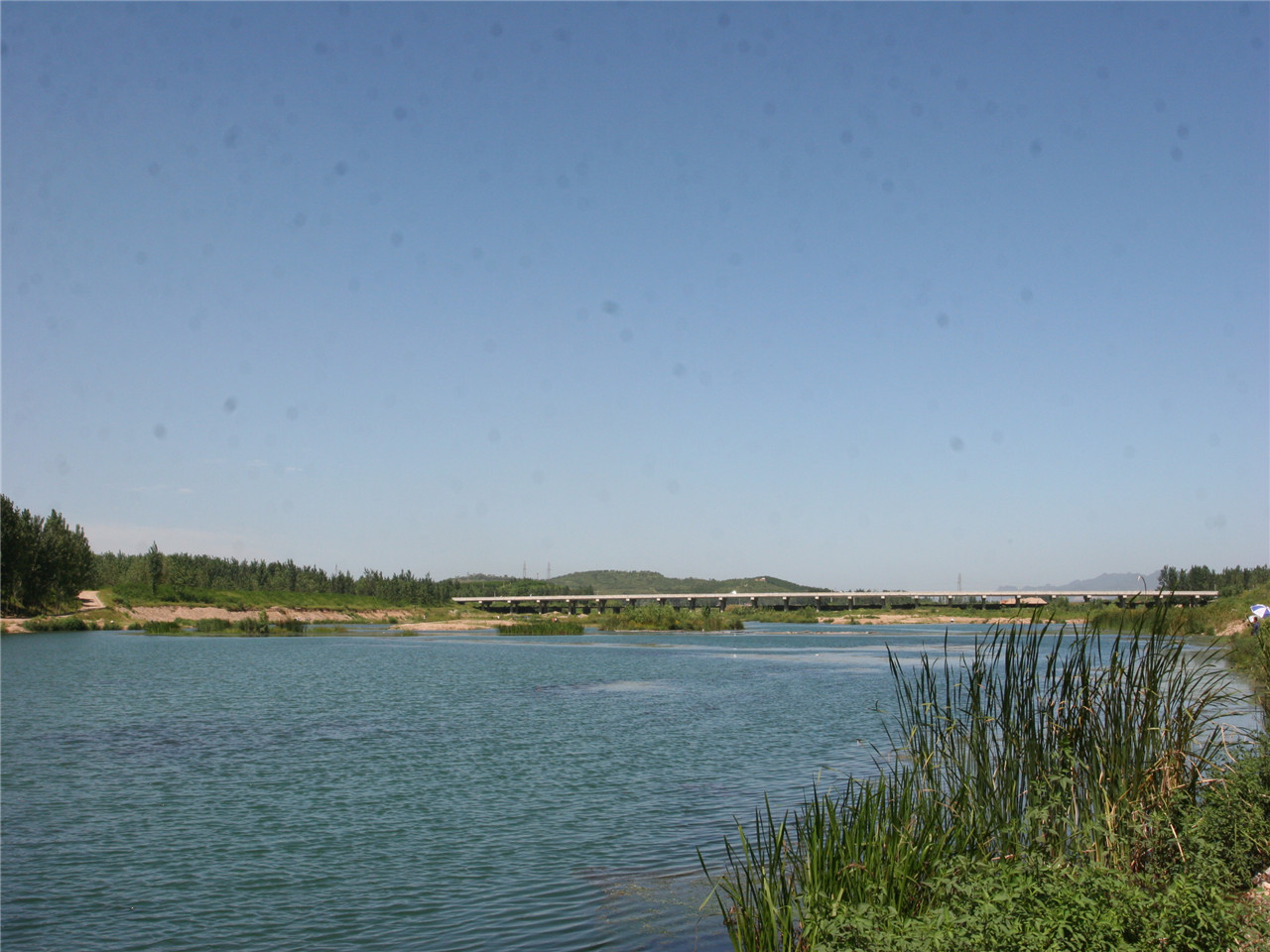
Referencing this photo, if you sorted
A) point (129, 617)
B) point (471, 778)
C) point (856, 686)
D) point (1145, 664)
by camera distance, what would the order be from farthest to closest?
point (129, 617) → point (856, 686) → point (471, 778) → point (1145, 664)

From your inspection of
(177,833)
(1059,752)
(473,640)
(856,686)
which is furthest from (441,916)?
(473,640)

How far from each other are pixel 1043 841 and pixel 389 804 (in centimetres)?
1298

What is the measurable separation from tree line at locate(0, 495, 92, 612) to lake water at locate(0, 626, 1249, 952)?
54887mm

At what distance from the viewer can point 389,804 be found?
62.1 feet

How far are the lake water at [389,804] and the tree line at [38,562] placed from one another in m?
54.9

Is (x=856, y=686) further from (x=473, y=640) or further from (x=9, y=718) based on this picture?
(x=473, y=640)

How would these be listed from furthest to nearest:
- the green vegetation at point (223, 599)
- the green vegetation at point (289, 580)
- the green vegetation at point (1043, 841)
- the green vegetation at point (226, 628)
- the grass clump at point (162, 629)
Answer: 1. the green vegetation at point (289, 580)
2. the green vegetation at point (223, 599)
3. the green vegetation at point (226, 628)
4. the grass clump at point (162, 629)
5. the green vegetation at point (1043, 841)

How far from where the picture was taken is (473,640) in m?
90.1

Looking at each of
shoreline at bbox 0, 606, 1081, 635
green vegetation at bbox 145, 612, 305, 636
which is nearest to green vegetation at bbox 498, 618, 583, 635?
shoreline at bbox 0, 606, 1081, 635

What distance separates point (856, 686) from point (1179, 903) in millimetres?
35889

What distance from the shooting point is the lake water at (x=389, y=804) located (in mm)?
12383

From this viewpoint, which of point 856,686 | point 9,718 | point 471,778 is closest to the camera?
point 471,778

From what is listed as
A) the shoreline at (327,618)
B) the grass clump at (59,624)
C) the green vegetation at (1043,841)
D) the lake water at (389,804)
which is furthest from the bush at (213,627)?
the green vegetation at (1043,841)

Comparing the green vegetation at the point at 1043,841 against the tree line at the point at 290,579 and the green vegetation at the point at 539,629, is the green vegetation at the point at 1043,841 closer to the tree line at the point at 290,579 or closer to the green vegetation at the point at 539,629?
the green vegetation at the point at 539,629
